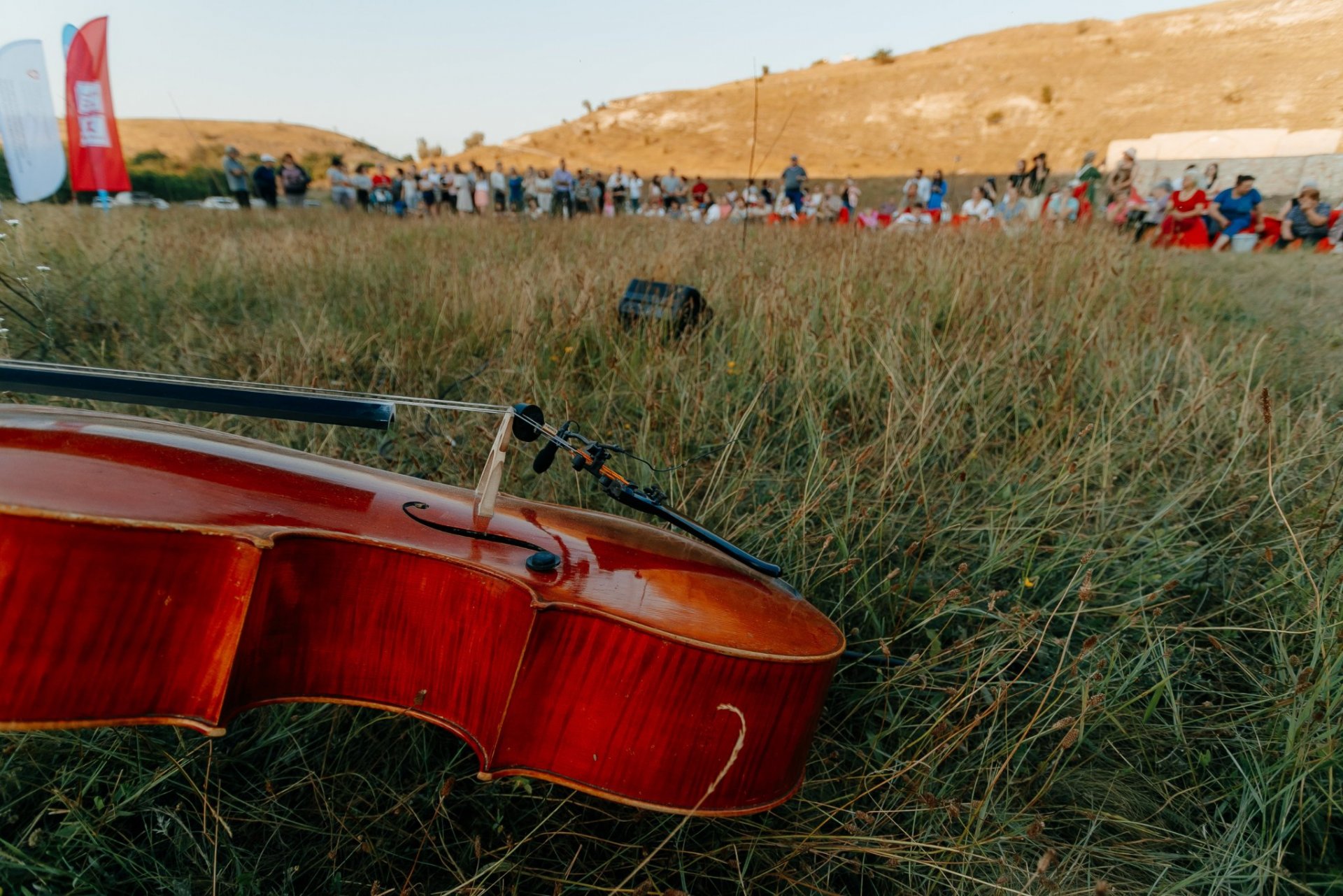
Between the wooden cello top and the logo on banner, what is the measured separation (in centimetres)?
591

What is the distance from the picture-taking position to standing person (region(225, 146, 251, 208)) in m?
9.52

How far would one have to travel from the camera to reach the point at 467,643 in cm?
110

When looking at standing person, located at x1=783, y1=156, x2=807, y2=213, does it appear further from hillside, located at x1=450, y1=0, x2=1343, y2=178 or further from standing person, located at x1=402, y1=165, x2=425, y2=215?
hillside, located at x1=450, y1=0, x2=1343, y2=178

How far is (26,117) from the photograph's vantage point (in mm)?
3551

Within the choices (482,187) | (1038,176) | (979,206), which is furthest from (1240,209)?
(482,187)

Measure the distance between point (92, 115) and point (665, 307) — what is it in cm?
558

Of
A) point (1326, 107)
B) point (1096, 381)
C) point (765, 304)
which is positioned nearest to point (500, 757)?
point (765, 304)

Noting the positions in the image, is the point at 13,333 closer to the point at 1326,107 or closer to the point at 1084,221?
the point at 1084,221

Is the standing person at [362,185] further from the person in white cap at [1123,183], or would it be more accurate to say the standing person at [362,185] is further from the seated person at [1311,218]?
the seated person at [1311,218]

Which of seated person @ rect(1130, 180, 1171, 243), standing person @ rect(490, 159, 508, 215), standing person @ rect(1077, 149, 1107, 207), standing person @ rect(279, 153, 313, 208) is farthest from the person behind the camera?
standing person @ rect(490, 159, 508, 215)

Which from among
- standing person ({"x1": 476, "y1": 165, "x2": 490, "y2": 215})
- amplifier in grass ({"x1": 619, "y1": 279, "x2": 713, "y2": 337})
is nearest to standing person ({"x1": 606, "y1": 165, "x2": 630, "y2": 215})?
standing person ({"x1": 476, "y1": 165, "x2": 490, "y2": 215})

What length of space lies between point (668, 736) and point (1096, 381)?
8.48ft

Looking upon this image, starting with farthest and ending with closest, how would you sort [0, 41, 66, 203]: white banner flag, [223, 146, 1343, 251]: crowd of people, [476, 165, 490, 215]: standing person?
[476, 165, 490, 215]: standing person → [223, 146, 1343, 251]: crowd of people → [0, 41, 66, 203]: white banner flag

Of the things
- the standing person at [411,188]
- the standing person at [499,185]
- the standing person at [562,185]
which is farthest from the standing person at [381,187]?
the standing person at [562,185]
